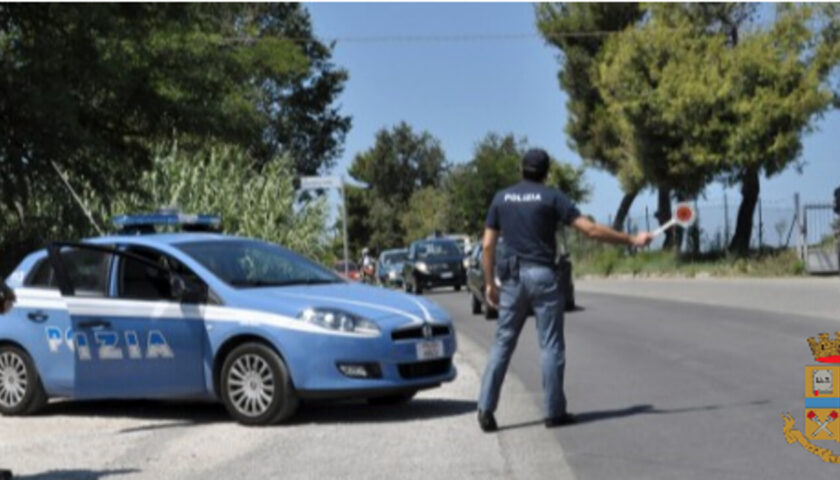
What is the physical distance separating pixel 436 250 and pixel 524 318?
100 feet

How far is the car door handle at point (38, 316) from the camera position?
1135 centimetres

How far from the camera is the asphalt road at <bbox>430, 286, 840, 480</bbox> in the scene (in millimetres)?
8055

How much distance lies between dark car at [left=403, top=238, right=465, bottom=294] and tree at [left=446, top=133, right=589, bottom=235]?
21.5m

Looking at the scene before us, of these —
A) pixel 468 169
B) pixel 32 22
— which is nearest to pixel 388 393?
pixel 32 22

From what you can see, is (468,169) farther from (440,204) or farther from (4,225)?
(4,225)

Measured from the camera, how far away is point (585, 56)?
52594 mm

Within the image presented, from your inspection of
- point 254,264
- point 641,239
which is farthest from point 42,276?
point 641,239

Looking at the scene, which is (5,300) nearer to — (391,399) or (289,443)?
(289,443)

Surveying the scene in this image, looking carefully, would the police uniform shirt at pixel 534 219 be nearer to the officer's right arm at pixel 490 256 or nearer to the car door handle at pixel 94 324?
the officer's right arm at pixel 490 256

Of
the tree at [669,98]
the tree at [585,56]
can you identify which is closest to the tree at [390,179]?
the tree at [585,56]

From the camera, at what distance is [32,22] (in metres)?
18.9

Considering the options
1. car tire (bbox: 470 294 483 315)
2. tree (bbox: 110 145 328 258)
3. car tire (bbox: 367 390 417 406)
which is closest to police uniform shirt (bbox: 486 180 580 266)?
car tire (bbox: 367 390 417 406)

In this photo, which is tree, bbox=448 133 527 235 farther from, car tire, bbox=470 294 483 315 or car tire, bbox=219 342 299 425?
car tire, bbox=219 342 299 425

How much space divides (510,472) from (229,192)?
673 inches
